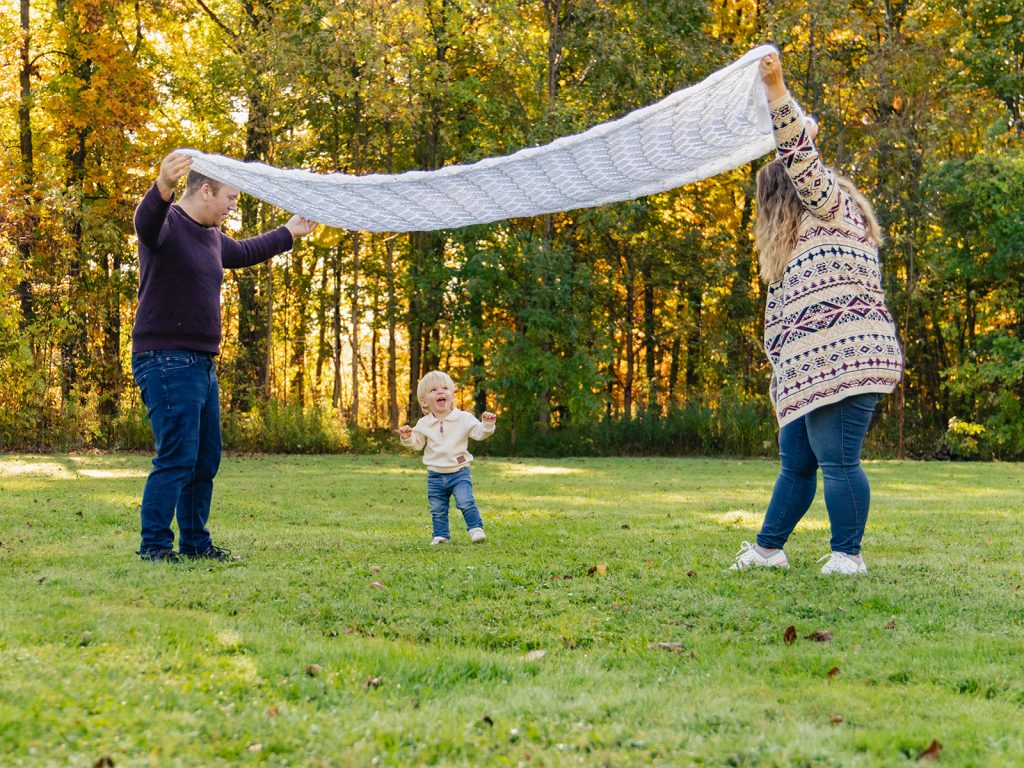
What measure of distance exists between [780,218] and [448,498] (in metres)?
2.93

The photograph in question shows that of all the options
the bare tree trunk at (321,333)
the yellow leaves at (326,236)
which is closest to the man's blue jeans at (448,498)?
the yellow leaves at (326,236)

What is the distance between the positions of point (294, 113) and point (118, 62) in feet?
12.4

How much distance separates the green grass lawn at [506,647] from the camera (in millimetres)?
2988

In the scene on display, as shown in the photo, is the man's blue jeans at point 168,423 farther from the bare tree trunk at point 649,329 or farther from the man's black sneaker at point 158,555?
the bare tree trunk at point 649,329

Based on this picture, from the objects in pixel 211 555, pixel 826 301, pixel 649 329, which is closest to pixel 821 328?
pixel 826 301

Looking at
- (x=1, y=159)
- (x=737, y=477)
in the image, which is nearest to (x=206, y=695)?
(x=737, y=477)

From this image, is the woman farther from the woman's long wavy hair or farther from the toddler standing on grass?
the toddler standing on grass

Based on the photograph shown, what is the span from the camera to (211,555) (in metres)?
6.15

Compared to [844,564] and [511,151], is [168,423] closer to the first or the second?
[844,564]

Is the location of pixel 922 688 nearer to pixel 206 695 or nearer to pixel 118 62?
pixel 206 695

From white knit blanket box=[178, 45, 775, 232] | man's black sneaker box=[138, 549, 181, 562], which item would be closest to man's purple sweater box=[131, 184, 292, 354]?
white knit blanket box=[178, 45, 775, 232]

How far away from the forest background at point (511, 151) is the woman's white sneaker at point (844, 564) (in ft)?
46.2

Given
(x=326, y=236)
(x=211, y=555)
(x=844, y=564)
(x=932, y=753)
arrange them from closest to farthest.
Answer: (x=932, y=753) < (x=844, y=564) < (x=211, y=555) < (x=326, y=236)

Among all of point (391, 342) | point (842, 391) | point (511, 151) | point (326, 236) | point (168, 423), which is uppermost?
point (511, 151)
